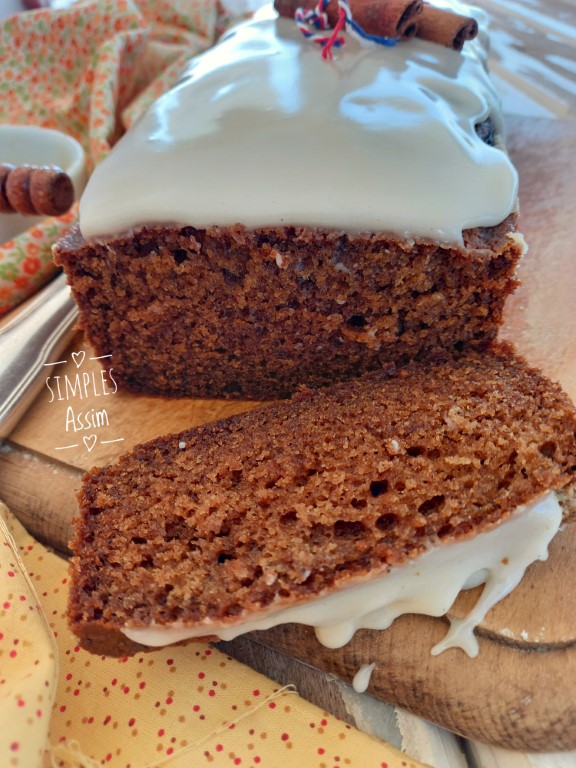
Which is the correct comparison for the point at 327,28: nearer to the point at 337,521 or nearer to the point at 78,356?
the point at 78,356

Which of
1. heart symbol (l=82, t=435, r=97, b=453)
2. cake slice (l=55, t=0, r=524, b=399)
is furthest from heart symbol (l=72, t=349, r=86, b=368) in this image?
heart symbol (l=82, t=435, r=97, b=453)

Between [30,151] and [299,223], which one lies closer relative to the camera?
[299,223]

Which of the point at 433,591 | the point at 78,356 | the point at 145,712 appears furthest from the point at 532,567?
the point at 78,356

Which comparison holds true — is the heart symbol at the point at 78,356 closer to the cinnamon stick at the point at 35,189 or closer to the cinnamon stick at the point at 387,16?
the cinnamon stick at the point at 35,189

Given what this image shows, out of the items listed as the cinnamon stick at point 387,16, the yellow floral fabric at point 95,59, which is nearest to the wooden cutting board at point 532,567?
the cinnamon stick at point 387,16

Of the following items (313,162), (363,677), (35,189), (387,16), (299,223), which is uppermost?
(387,16)

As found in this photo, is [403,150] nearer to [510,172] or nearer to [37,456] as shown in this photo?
[510,172]

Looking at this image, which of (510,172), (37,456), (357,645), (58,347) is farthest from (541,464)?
(58,347)

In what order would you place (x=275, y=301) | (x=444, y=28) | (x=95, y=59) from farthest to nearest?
(x=95, y=59) < (x=444, y=28) < (x=275, y=301)
